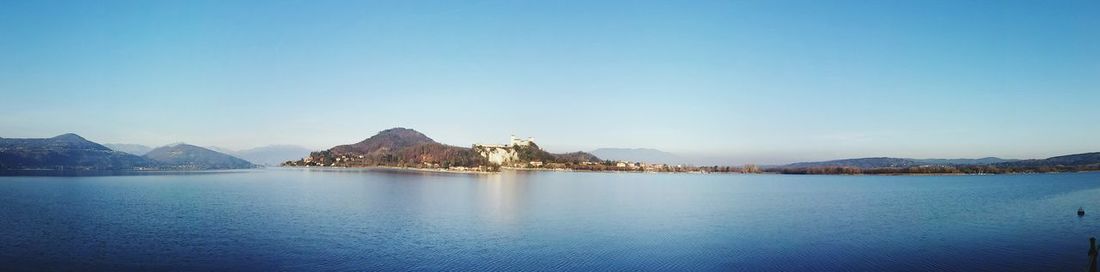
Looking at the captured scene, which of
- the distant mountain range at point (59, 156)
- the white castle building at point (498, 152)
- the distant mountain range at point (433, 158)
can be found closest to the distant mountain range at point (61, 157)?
the distant mountain range at point (59, 156)

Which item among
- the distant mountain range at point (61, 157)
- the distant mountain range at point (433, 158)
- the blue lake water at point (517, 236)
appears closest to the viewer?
the blue lake water at point (517, 236)

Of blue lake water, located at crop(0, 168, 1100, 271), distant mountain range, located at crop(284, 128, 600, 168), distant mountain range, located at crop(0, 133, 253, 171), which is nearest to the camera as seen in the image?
blue lake water, located at crop(0, 168, 1100, 271)

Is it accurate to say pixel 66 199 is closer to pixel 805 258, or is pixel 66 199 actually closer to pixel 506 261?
pixel 506 261

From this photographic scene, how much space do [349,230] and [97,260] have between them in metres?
10.6

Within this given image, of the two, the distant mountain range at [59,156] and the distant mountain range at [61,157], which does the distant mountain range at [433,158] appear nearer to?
the distant mountain range at [61,157]

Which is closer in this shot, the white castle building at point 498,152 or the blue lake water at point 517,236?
the blue lake water at point 517,236

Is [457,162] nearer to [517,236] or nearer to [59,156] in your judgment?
[59,156]

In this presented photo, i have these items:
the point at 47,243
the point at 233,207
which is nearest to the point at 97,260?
the point at 47,243

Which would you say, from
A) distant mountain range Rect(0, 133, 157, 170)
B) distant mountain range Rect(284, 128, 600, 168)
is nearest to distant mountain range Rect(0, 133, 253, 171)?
distant mountain range Rect(0, 133, 157, 170)

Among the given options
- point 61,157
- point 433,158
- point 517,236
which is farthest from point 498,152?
point 517,236

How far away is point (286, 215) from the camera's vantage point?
35.4 m

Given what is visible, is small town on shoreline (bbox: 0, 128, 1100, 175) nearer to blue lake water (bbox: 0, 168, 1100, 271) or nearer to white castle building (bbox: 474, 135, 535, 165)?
white castle building (bbox: 474, 135, 535, 165)

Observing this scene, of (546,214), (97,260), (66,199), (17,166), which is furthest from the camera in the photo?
(17,166)

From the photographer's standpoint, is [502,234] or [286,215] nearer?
[502,234]
